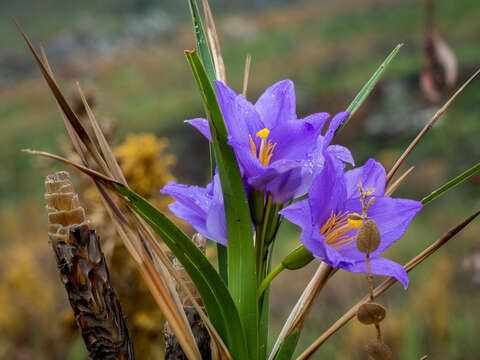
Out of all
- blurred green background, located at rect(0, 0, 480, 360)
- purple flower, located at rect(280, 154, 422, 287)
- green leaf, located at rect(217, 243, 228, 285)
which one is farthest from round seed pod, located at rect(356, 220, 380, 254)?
blurred green background, located at rect(0, 0, 480, 360)

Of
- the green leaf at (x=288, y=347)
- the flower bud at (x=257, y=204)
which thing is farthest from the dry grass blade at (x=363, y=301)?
the flower bud at (x=257, y=204)

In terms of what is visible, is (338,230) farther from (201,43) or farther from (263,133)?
(201,43)

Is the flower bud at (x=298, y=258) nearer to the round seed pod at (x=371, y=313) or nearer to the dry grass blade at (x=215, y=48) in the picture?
the round seed pod at (x=371, y=313)

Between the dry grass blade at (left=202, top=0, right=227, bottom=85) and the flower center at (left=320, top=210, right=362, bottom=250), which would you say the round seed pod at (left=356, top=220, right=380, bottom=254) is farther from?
the dry grass blade at (left=202, top=0, right=227, bottom=85)

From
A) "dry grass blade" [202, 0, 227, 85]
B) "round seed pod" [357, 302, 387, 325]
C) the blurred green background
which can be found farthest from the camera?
the blurred green background

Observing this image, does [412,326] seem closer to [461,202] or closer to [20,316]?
[20,316]

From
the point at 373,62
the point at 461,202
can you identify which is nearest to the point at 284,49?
the point at 373,62

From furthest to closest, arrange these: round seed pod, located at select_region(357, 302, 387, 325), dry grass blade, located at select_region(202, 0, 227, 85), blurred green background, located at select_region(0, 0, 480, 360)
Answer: blurred green background, located at select_region(0, 0, 480, 360)
dry grass blade, located at select_region(202, 0, 227, 85)
round seed pod, located at select_region(357, 302, 387, 325)
